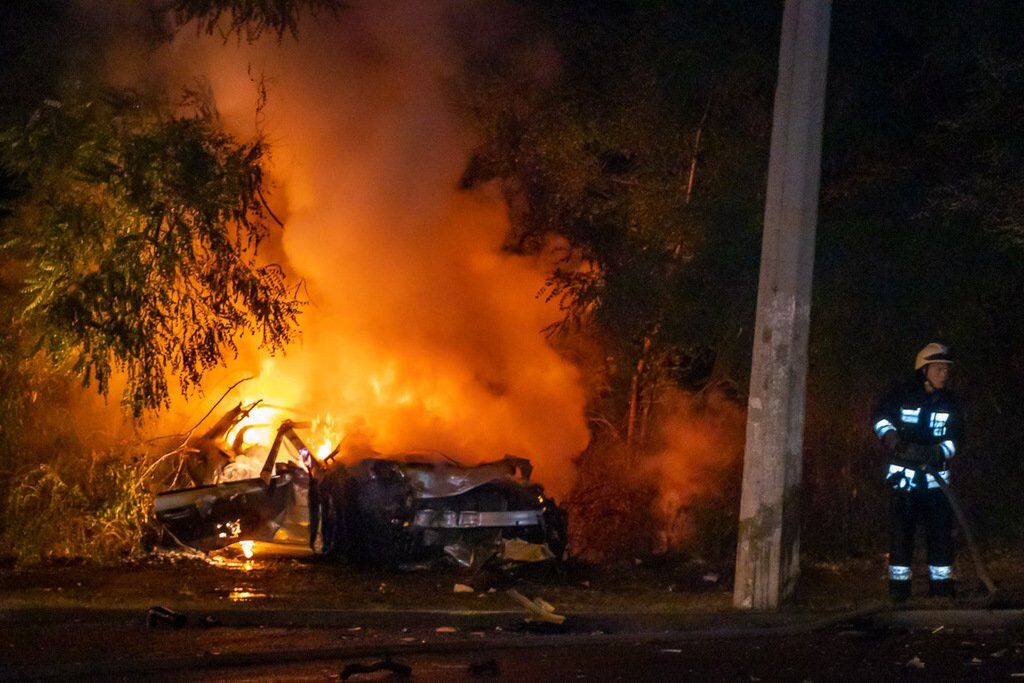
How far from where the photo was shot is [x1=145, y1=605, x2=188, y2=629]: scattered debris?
25.9 ft

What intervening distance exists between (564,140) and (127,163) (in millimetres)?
4088

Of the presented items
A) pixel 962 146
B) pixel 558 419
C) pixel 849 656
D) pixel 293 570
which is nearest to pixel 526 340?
pixel 558 419

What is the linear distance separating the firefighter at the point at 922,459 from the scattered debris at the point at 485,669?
11.0 ft

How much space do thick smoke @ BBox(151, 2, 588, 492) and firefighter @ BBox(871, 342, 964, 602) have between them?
159 inches

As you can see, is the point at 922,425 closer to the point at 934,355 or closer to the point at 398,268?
the point at 934,355

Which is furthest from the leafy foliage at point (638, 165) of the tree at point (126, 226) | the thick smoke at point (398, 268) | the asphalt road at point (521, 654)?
the asphalt road at point (521, 654)

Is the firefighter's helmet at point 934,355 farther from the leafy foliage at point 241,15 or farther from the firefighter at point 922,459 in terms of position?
the leafy foliage at point 241,15

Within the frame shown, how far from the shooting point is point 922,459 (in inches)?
352

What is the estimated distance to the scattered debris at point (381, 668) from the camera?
673cm

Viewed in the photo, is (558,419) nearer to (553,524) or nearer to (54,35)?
(553,524)

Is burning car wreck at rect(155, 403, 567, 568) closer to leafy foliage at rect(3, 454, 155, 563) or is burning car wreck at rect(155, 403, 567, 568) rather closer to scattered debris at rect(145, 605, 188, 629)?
leafy foliage at rect(3, 454, 155, 563)

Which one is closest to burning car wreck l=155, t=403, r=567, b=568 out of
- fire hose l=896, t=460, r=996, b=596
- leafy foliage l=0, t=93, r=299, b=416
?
leafy foliage l=0, t=93, r=299, b=416

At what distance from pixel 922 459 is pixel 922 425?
0.30 metres

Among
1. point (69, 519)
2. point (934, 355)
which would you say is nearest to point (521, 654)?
point (934, 355)
